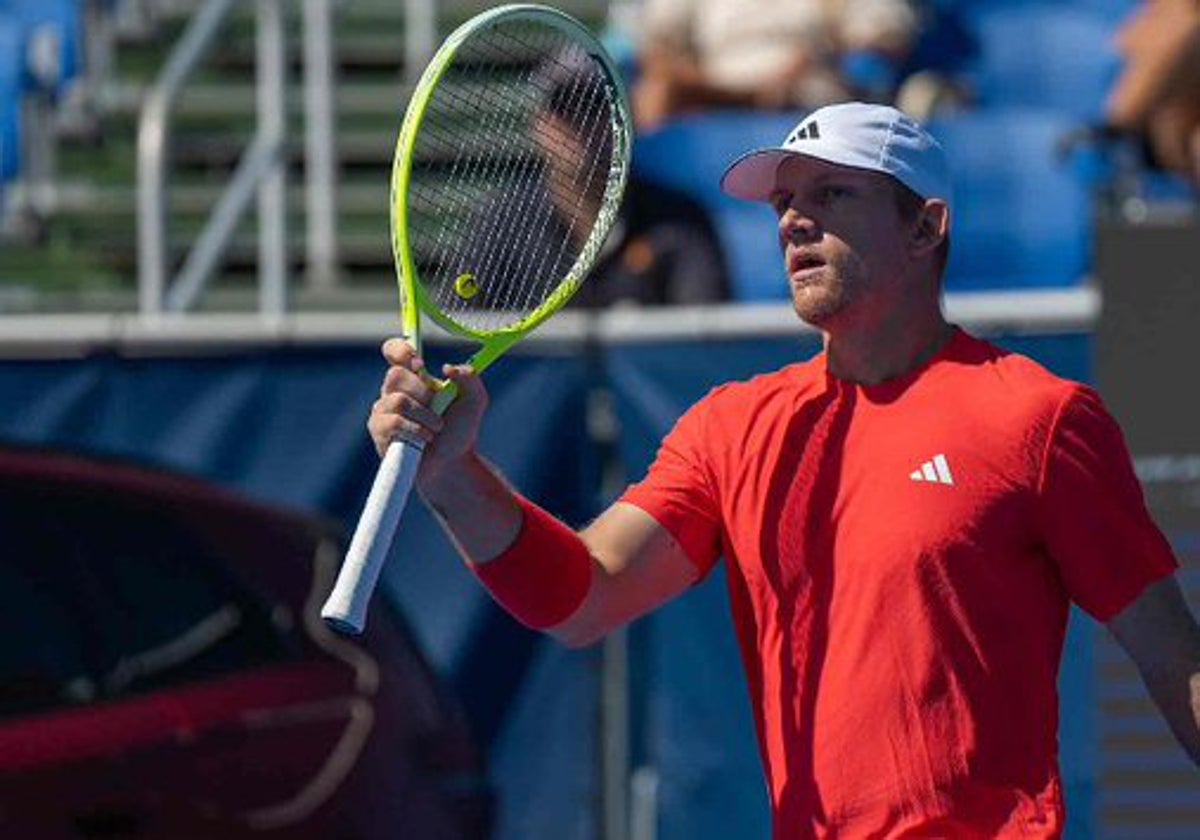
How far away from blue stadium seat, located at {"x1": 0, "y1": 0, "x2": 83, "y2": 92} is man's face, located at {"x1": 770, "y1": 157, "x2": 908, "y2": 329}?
6.68 m

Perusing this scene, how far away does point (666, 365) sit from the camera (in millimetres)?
7762

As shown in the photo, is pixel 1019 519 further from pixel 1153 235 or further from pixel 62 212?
pixel 62 212

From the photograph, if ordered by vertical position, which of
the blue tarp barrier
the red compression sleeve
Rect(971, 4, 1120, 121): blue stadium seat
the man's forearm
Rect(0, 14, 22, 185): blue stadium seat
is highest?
the man's forearm

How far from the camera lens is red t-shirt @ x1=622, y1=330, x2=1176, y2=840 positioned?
164 inches

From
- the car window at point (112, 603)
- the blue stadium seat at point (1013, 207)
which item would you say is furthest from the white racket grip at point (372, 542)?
the blue stadium seat at point (1013, 207)

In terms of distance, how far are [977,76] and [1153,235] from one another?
3313 mm

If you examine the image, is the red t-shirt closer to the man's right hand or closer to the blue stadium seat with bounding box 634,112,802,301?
the man's right hand

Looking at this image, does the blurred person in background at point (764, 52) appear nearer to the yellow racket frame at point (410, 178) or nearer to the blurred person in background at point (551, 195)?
the blurred person in background at point (551, 195)

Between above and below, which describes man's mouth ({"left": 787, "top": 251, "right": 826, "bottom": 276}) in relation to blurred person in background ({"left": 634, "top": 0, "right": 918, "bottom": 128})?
above

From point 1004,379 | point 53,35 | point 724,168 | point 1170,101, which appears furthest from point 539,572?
point 53,35

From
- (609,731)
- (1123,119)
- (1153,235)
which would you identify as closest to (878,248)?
(1153,235)

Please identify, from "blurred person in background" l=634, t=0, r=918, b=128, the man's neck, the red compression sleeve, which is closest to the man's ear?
the man's neck

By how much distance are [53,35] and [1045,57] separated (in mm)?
3477

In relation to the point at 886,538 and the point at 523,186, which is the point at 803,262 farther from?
the point at 523,186
